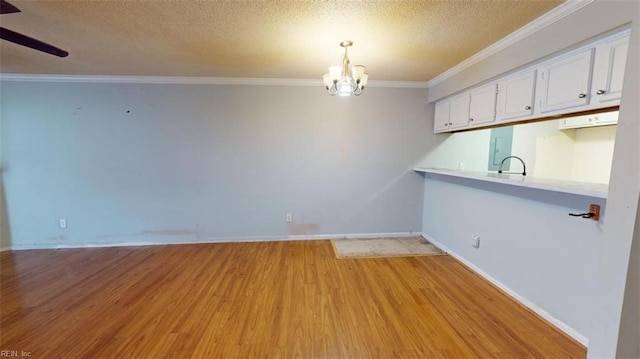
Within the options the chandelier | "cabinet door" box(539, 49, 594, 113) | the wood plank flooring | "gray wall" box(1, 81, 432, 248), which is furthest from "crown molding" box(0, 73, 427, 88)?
the wood plank flooring

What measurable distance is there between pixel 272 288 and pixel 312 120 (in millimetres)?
2308

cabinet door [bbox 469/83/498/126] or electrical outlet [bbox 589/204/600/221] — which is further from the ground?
cabinet door [bbox 469/83/498/126]

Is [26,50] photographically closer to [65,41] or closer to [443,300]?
[65,41]

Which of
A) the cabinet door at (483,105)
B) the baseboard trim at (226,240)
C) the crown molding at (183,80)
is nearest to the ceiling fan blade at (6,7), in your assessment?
the crown molding at (183,80)

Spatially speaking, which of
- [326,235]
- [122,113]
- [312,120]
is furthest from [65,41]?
[326,235]

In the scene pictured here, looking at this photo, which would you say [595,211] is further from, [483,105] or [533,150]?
[533,150]

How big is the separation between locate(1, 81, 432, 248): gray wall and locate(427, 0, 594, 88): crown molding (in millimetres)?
1018

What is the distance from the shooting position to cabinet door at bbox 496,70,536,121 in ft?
6.98

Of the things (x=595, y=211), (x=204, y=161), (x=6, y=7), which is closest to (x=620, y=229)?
(x=595, y=211)

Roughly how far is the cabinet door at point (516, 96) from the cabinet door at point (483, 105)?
0.08 meters

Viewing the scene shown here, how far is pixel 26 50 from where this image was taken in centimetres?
256

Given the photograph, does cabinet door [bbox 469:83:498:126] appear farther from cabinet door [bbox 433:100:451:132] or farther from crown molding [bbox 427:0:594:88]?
cabinet door [bbox 433:100:451:132]

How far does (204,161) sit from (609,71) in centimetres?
406

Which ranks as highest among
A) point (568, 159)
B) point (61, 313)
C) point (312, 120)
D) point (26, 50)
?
point (26, 50)
